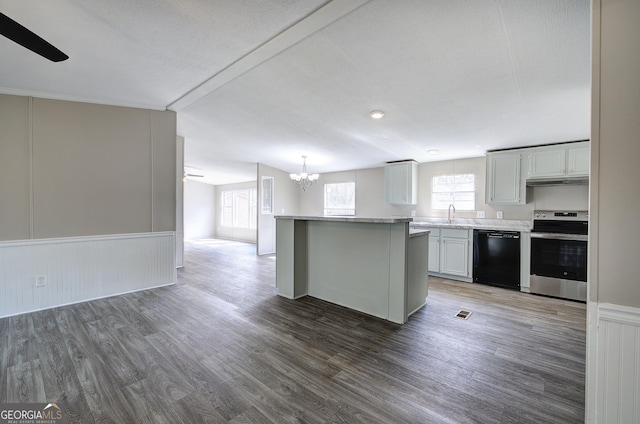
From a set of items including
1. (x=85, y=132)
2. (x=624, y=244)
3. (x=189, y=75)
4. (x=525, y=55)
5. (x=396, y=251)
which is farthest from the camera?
(x=85, y=132)

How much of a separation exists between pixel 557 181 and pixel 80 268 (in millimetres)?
7098

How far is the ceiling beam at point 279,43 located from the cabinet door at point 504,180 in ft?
12.6

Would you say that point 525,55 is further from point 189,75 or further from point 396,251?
point 189,75

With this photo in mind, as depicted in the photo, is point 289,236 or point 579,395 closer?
point 579,395

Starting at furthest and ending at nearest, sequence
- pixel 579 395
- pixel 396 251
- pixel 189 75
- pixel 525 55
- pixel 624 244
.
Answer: pixel 189 75
pixel 396 251
pixel 525 55
pixel 579 395
pixel 624 244

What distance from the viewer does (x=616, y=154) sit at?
4.18 feet

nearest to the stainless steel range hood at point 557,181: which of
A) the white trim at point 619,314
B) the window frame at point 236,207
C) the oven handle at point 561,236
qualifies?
the oven handle at point 561,236

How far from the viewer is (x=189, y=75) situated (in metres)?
3.25

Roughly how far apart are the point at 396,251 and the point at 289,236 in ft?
5.05

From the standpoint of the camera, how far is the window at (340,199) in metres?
7.28

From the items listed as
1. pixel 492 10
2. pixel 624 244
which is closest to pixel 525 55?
pixel 492 10

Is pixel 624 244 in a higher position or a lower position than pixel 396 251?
higher

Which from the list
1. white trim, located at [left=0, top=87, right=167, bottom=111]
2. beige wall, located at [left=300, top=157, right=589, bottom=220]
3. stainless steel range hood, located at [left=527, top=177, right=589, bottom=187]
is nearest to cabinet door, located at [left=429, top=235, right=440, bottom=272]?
beige wall, located at [left=300, top=157, right=589, bottom=220]

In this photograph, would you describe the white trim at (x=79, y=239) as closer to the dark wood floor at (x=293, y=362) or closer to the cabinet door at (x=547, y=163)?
the dark wood floor at (x=293, y=362)
